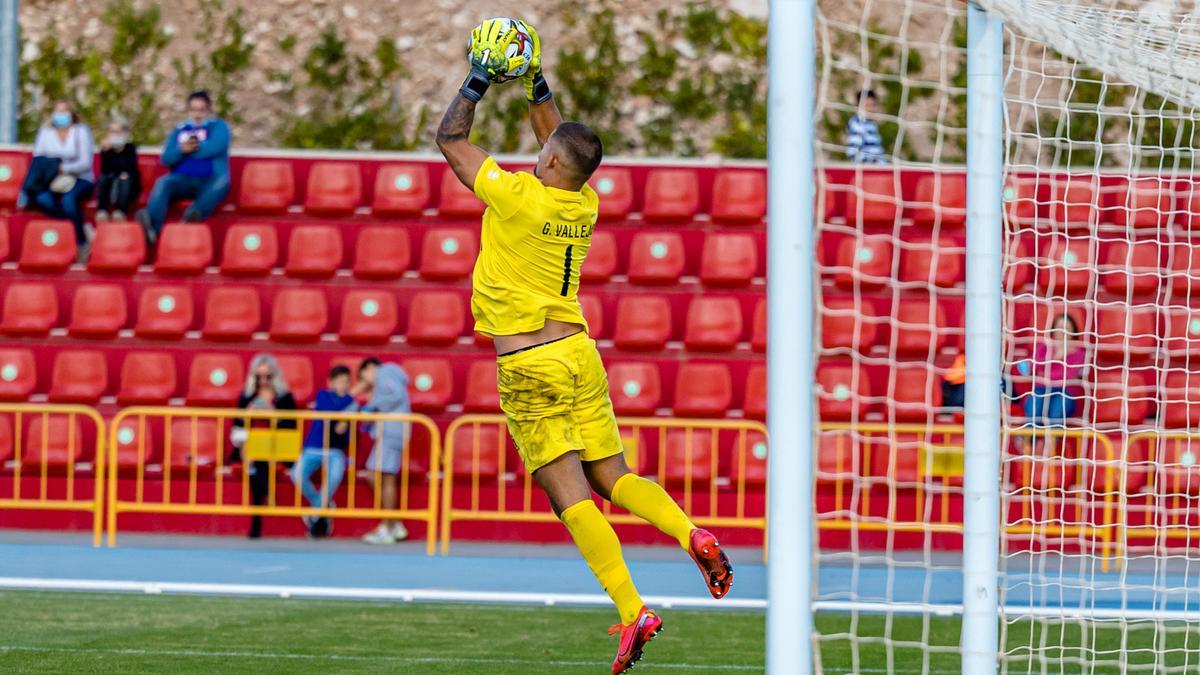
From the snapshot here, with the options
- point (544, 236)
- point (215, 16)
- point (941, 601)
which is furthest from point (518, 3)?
point (544, 236)

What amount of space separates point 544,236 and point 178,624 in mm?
3504

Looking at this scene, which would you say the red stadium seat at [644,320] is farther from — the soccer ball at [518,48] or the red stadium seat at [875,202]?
the soccer ball at [518,48]

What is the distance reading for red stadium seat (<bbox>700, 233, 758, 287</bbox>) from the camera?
50.4 ft

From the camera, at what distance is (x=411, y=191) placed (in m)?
16.0

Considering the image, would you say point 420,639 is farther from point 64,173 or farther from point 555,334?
point 64,173

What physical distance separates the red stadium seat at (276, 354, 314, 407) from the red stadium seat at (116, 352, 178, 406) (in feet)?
3.32

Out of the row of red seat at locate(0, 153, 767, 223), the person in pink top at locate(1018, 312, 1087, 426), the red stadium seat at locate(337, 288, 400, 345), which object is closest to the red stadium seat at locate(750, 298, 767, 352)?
the row of red seat at locate(0, 153, 767, 223)

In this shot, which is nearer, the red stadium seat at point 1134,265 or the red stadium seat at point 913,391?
the red stadium seat at point 913,391

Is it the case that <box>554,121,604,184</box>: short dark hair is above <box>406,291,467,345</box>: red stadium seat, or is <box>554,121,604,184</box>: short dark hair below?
above

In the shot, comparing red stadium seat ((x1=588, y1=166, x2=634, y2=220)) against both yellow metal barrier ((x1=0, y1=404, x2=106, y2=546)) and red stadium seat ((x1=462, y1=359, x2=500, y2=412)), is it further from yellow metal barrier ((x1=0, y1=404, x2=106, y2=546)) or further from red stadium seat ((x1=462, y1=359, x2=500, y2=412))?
yellow metal barrier ((x1=0, y1=404, x2=106, y2=546))

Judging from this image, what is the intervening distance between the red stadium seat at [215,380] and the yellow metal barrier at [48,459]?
0.92 m

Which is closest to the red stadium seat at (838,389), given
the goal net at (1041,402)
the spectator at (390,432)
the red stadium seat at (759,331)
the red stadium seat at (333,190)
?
the goal net at (1041,402)

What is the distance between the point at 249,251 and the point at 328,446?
3.07m

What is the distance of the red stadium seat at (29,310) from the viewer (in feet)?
50.0
